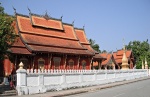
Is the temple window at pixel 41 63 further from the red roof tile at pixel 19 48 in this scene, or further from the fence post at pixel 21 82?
the fence post at pixel 21 82

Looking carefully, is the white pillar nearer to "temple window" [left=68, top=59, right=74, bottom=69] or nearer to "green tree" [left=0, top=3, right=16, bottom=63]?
"green tree" [left=0, top=3, right=16, bottom=63]

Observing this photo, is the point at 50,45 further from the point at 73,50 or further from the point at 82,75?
the point at 82,75

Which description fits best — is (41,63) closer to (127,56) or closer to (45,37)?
(45,37)

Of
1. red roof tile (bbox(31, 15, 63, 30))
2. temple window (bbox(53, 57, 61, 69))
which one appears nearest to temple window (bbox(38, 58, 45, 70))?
temple window (bbox(53, 57, 61, 69))

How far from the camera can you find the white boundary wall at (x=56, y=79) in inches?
710

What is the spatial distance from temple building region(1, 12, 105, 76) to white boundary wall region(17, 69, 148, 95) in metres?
5.42

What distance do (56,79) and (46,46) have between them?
376 inches

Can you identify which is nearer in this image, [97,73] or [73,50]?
[97,73]

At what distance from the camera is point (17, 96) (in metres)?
17.1

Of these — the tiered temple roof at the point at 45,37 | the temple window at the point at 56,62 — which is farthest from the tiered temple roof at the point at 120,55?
the temple window at the point at 56,62

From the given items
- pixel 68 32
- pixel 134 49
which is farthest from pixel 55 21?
pixel 134 49

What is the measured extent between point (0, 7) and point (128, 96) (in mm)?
11334

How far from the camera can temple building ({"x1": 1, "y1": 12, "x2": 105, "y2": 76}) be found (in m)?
27.3

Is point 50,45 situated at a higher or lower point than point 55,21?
lower
